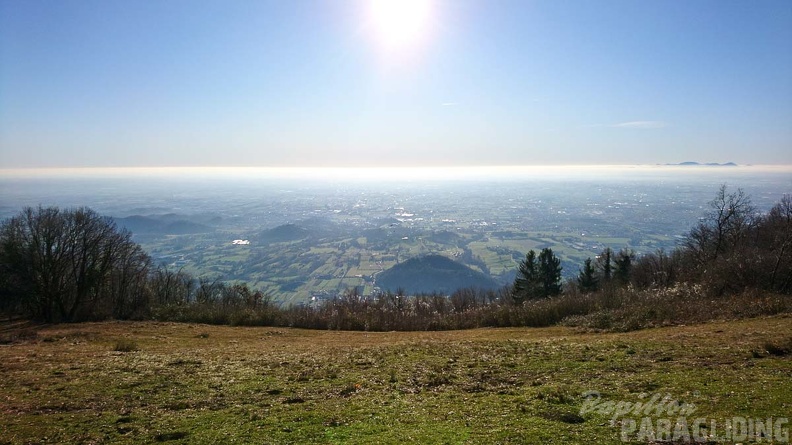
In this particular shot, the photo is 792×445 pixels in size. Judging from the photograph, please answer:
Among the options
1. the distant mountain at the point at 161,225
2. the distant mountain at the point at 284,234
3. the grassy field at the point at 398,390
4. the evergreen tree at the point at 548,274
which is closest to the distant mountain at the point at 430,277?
the evergreen tree at the point at 548,274

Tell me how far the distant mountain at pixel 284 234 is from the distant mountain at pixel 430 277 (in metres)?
71.6

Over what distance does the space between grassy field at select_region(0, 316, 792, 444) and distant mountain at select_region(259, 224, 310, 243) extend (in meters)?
162

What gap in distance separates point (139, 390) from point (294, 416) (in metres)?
6.41

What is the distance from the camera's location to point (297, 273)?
12700 centimetres

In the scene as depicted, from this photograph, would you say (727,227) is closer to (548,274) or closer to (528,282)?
(548,274)

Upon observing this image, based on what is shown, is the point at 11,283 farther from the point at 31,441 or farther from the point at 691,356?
the point at 691,356

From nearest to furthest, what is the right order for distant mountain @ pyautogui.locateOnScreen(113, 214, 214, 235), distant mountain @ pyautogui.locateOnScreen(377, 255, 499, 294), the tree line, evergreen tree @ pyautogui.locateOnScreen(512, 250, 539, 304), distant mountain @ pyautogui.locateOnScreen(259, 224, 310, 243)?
the tree line
evergreen tree @ pyautogui.locateOnScreen(512, 250, 539, 304)
distant mountain @ pyautogui.locateOnScreen(377, 255, 499, 294)
distant mountain @ pyautogui.locateOnScreen(113, 214, 214, 235)
distant mountain @ pyautogui.locateOnScreen(259, 224, 310, 243)

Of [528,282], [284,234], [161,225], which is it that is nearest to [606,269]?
[528,282]

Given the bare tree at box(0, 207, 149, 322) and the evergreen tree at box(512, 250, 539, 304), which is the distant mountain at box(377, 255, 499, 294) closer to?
the evergreen tree at box(512, 250, 539, 304)

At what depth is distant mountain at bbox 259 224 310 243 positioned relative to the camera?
577 ft

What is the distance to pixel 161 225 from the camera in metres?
178

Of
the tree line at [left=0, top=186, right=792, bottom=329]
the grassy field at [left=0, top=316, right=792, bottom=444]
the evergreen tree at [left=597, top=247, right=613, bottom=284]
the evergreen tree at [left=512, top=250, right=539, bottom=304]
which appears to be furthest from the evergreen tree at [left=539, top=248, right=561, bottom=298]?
the grassy field at [left=0, top=316, right=792, bottom=444]

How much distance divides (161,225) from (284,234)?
57.6 m

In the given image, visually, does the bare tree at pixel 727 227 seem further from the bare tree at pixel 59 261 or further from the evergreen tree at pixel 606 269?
the bare tree at pixel 59 261
